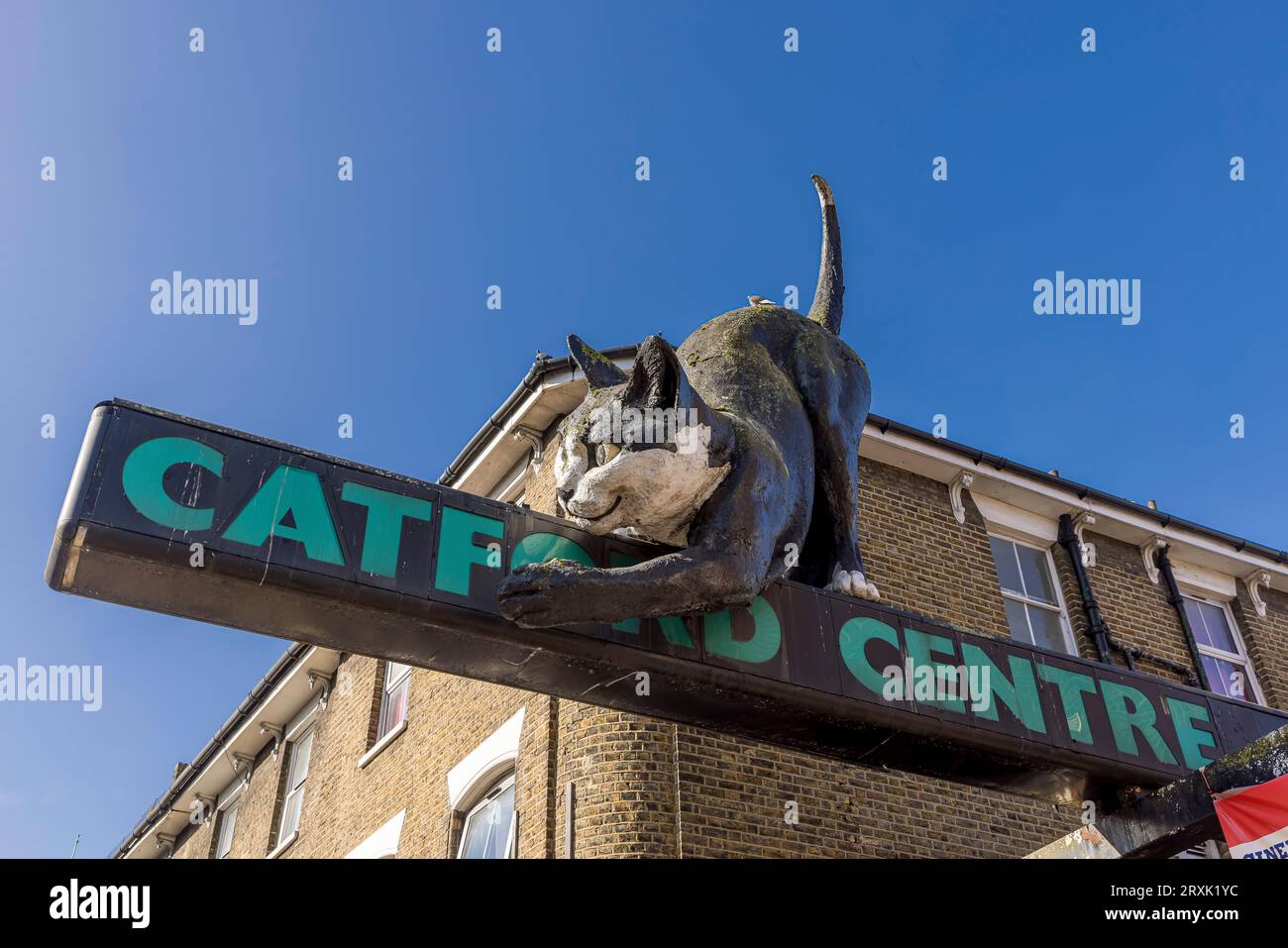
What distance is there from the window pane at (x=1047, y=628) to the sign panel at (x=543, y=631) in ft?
24.4

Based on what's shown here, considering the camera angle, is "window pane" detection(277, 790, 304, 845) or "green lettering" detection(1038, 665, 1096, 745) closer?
"green lettering" detection(1038, 665, 1096, 745)

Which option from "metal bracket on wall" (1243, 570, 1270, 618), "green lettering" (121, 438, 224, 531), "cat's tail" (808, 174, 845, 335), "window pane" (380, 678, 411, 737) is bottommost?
"green lettering" (121, 438, 224, 531)

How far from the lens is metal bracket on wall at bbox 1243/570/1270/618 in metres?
15.4

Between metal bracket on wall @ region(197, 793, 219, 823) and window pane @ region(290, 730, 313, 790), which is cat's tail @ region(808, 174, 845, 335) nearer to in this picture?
window pane @ region(290, 730, 313, 790)

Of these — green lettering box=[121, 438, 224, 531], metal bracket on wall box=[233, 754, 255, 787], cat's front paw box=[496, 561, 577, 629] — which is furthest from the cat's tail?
metal bracket on wall box=[233, 754, 255, 787]

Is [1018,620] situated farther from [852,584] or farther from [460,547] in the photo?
[460,547]

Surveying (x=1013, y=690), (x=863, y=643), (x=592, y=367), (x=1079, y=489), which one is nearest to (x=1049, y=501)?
(x=1079, y=489)

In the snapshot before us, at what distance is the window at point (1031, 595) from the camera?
A: 13.4 m

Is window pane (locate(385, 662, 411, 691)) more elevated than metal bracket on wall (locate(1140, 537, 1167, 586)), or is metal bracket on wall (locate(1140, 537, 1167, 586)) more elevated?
metal bracket on wall (locate(1140, 537, 1167, 586))

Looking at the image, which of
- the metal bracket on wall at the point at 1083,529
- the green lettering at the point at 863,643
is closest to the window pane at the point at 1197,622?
the metal bracket on wall at the point at 1083,529

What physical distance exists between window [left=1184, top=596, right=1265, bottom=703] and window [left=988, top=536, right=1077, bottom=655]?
2.04m

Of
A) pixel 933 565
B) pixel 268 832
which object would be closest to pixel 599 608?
pixel 933 565

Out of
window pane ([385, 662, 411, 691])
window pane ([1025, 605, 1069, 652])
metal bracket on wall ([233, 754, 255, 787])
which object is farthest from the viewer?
metal bracket on wall ([233, 754, 255, 787])
